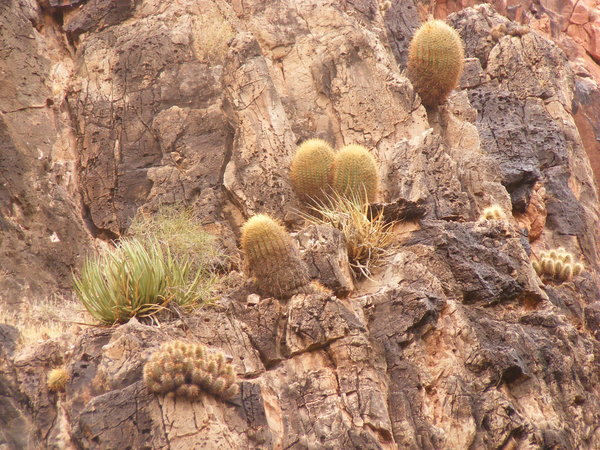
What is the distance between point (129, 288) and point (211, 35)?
5241 millimetres

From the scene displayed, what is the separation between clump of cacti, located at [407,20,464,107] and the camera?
39.2ft

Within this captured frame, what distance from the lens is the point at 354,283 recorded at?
29.9ft

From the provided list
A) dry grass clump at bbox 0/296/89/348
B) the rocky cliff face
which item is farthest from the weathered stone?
dry grass clump at bbox 0/296/89/348

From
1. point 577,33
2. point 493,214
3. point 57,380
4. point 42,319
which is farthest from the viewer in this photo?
point 577,33

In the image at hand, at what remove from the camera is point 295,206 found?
1037cm

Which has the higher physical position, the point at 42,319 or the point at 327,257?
the point at 42,319

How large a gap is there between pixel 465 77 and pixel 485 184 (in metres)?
3.27

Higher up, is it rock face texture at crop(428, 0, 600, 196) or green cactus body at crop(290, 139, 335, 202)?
green cactus body at crop(290, 139, 335, 202)

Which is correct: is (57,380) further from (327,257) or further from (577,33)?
(577,33)

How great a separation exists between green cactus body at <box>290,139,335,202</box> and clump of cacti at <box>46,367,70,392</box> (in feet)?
13.2

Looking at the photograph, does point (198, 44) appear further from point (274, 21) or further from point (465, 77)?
point (465, 77)

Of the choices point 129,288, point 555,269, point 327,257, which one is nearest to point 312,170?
point 327,257

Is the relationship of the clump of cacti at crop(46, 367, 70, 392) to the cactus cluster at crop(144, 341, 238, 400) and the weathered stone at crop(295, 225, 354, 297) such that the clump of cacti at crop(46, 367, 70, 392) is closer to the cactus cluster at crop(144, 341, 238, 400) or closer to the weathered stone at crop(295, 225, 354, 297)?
the cactus cluster at crop(144, 341, 238, 400)

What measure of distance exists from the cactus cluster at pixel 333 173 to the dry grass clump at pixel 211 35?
7.69 feet
